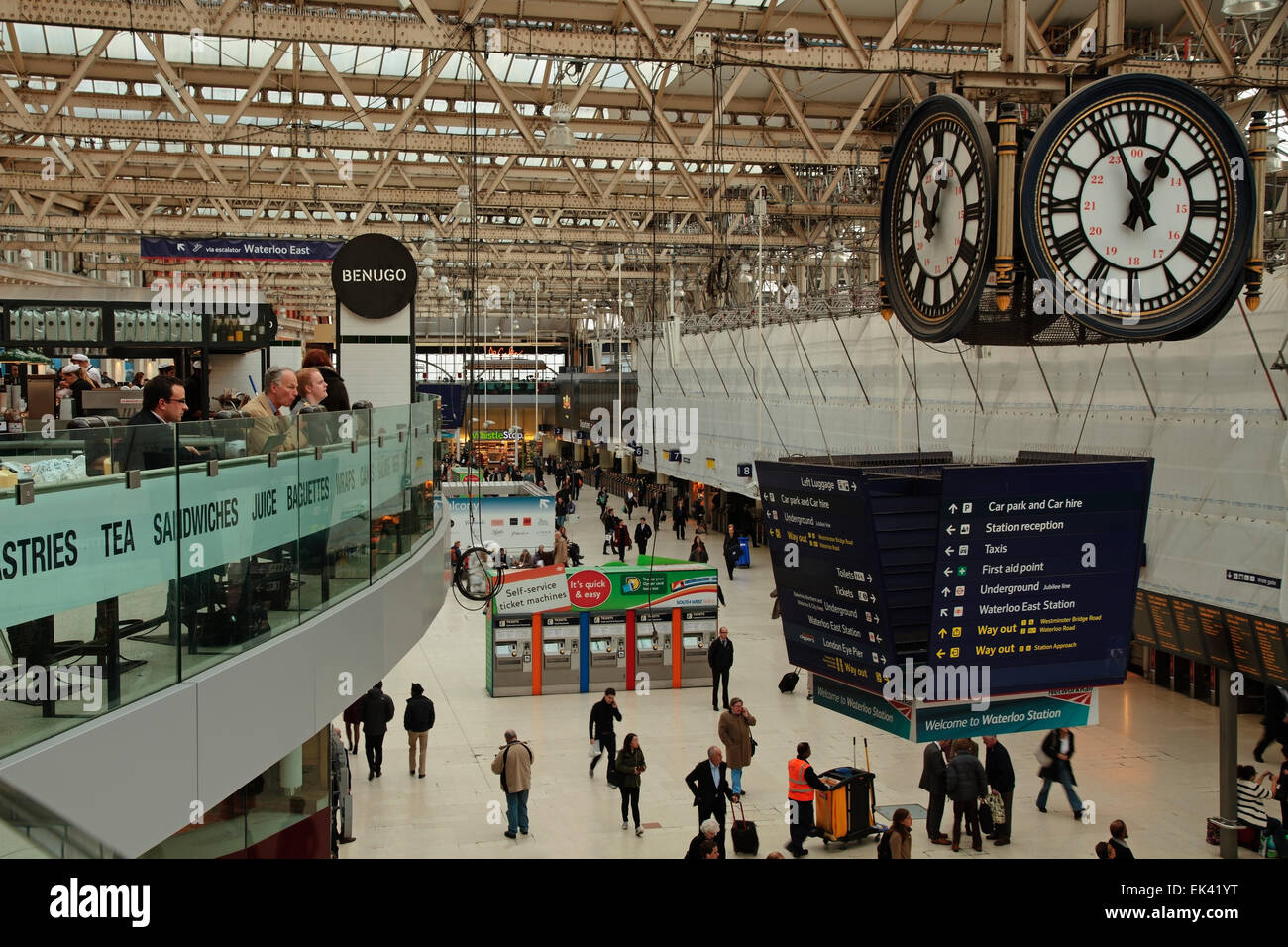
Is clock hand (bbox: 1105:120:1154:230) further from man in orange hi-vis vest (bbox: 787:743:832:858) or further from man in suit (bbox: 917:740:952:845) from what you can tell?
man in suit (bbox: 917:740:952:845)

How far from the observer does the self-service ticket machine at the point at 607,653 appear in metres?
17.6

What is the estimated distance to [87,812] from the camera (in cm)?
428

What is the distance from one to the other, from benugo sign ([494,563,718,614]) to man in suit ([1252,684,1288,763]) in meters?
7.48

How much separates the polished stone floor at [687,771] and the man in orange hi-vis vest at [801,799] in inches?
16.2

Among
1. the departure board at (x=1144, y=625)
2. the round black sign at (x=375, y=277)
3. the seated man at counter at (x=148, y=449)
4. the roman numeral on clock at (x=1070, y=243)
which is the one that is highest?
the round black sign at (x=375, y=277)

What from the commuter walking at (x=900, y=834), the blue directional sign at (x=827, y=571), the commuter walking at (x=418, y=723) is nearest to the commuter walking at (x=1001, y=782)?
the commuter walking at (x=900, y=834)

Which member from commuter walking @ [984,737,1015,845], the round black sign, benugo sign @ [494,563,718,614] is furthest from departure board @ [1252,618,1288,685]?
the round black sign

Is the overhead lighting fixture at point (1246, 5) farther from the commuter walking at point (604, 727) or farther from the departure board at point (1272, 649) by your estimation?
the commuter walking at point (604, 727)

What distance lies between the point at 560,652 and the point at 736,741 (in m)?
5.44

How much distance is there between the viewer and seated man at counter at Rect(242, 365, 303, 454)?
629 centimetres

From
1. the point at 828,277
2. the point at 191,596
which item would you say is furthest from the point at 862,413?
the point at 191,596

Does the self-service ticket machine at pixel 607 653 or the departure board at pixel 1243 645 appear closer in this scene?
the departure board at pixel 1243 645

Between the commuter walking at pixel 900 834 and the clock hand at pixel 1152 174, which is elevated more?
the clock hand at pixel 1152 174
